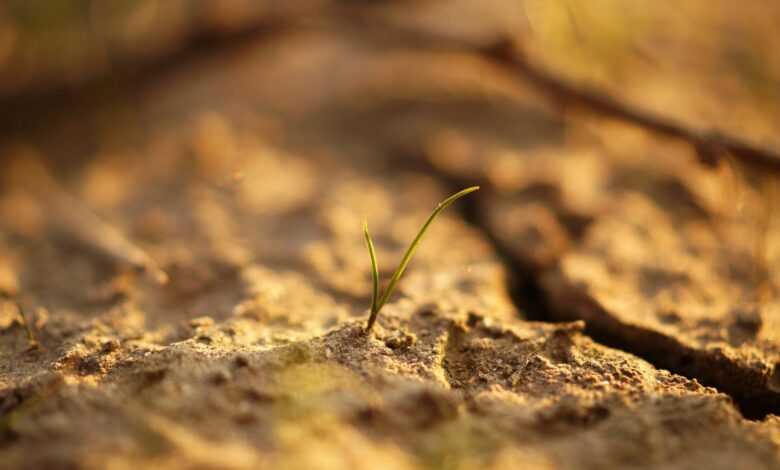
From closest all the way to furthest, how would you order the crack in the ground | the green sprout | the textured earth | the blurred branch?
1. the textured earth
2. the green sprout
3. the crack in the ground
4. the blurred branch

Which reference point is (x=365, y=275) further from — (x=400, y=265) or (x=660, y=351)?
(x=660, y=351)

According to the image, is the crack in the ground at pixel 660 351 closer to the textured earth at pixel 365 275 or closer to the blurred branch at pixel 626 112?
the textured earth at pixel 365 275

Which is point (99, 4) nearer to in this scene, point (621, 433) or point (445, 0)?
point (445, 0)

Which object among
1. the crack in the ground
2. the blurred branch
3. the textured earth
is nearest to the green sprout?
the textured earth

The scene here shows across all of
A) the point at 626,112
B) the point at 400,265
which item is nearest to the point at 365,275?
the point at 400,265

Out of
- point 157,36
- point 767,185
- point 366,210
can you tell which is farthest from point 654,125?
point 157,36

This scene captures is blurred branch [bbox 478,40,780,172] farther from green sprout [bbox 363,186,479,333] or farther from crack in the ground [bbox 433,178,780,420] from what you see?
green sprout [bbox 363,186,479,333]

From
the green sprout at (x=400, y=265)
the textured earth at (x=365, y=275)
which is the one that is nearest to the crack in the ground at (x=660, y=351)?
the textured earth at (x=365, y=275)

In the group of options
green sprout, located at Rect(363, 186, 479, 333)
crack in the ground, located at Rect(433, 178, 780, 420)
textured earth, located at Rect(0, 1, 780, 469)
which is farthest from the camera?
crack in the ground, located at Rect(433, 178, 780, 420)
